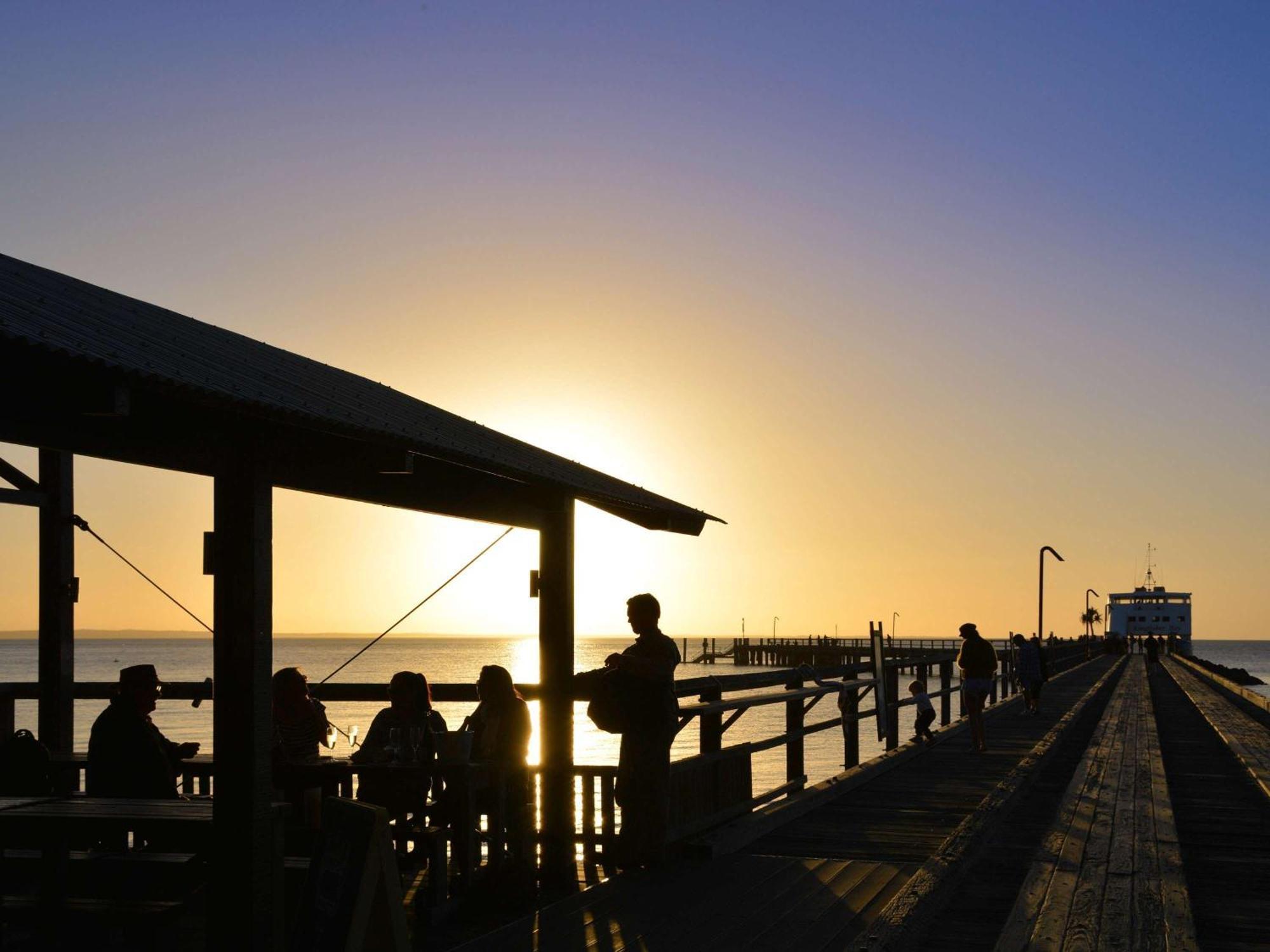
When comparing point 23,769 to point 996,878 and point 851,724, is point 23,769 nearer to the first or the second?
point 996,878

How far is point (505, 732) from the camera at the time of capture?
837cm

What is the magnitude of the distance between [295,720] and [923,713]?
11.7 metres

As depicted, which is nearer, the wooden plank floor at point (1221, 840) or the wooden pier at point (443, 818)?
the wooden pier at point (443, 818)

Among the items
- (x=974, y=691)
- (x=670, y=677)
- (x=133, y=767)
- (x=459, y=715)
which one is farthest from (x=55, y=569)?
(x=459, y=715)

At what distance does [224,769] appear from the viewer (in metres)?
5.54

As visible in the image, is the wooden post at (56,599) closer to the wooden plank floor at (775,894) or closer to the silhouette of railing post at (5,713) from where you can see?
the silhouette of railing post at (5,713)

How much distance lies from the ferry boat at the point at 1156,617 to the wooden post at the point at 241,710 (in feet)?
408

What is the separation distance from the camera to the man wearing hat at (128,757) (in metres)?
6.98

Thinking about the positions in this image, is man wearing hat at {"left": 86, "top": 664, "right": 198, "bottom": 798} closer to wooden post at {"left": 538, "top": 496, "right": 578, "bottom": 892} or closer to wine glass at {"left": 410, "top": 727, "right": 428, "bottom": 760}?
wine glass at {"left": 410, "top": 727, "right": 428, "bottom": 760}

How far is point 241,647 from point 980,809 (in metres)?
6.50

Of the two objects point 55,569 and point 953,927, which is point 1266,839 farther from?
point 55,569

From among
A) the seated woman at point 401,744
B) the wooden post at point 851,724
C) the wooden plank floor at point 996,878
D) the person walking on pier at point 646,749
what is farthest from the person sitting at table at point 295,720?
the wooden post at point 851,724

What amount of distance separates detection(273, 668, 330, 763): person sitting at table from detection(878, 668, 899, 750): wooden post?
9.36 metres

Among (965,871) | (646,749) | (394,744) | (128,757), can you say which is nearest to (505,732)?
(394,744)
